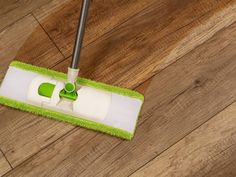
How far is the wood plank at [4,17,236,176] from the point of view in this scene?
40.7 inches

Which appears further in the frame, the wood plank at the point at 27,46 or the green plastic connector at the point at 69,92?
the wood plank at the point at 27,46

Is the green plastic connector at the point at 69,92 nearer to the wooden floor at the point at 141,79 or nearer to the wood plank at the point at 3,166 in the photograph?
the wooden floor at the point at 141,79

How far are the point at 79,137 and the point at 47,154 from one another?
0.09 meters

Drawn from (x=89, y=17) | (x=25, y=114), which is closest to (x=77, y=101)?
(x=25, y=114)

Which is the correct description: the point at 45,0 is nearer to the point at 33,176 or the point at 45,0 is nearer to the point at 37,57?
the point at 37,57

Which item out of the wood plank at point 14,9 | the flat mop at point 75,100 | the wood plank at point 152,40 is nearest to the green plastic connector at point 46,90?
the flat mop at point 75,100

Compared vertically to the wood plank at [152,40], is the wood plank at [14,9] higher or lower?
higher

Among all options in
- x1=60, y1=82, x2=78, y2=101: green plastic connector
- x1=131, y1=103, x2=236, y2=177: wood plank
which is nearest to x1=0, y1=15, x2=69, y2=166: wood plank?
x1=60, y1=82, x2=78, y2=101: green plastic connector

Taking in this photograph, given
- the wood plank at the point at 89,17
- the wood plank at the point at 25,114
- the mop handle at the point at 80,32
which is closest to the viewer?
the mop handle at the point at 80,32

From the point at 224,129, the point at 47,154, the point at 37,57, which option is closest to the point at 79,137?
the point at 47,154

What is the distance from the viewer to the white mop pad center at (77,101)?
1.01 m

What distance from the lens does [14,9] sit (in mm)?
1183

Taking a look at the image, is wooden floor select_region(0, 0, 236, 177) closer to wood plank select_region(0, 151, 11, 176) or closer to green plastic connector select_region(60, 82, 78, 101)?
wood plank select_region(0, 151, 11, 176)

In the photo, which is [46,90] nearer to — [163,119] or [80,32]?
[80,32]
